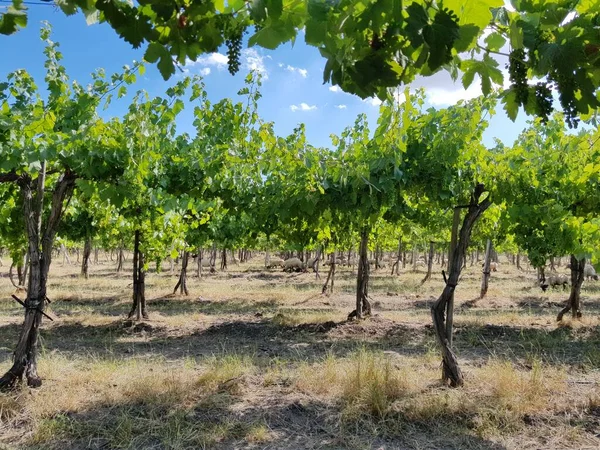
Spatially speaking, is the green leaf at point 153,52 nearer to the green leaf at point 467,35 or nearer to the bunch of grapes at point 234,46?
the bunch of grapes at point 234,46

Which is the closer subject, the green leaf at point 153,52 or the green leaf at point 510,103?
the green leaf at point 153,52

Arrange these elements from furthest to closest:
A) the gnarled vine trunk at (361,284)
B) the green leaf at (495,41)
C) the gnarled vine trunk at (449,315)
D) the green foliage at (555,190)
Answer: the gnarled vine trunk at (361,284)
the gnarled vine trunk at (449,315)
the green foliage at (555,190)
the green leaf at (495,41)

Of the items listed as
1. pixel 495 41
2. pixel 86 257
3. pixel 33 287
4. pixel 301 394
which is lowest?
pixel 301 394

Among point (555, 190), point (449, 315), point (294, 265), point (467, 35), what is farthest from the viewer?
point (294, 265)

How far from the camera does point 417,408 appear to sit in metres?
4.23

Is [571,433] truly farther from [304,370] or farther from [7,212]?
[7,212]

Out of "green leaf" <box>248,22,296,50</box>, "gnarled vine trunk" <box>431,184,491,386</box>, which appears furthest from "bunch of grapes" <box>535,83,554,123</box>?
"gnarled vine trunk" <box>431,184,491,386</box>

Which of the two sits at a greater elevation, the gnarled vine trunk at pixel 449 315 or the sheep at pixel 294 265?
the gnarled vine trunk at pixel 449 315

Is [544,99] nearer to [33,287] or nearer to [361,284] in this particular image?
[33,287]

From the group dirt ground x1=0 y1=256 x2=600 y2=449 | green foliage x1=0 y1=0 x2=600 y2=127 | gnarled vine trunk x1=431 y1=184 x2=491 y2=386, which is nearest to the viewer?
green foliage x1=0 y1=0 x2=600 y2=127

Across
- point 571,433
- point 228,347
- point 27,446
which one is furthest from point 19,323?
point 571,433

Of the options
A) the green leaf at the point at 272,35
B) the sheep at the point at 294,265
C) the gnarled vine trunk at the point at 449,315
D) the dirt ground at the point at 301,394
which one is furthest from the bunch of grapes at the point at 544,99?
the sheep at the point at 294,265

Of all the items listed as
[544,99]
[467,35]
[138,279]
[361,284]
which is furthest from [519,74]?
[138,279]

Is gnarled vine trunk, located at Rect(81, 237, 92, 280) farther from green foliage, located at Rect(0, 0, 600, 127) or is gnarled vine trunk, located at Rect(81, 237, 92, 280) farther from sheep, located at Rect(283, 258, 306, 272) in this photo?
green foliage, located at Rect(0, 0, 600, 127)
